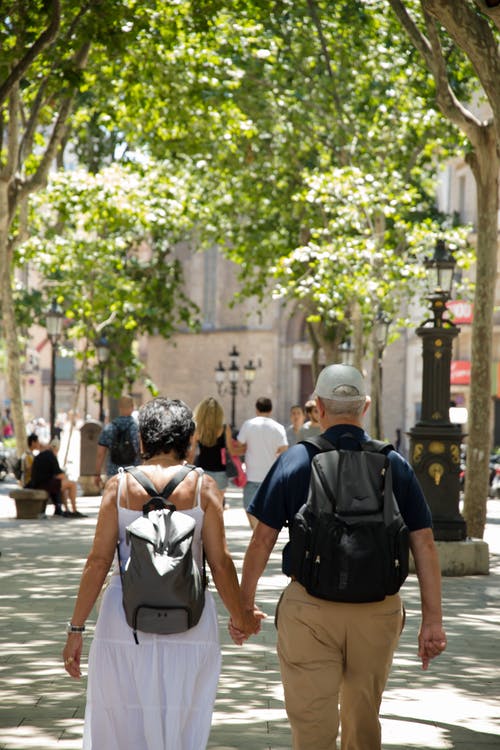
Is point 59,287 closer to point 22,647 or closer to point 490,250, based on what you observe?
point 490,250

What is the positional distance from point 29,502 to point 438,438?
8.47 meters

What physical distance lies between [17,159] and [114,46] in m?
2.29

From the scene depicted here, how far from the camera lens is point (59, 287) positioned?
35344 millimetres

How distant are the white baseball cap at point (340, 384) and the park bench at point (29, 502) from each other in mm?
16340

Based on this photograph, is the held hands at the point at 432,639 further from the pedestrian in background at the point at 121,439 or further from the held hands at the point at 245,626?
the pedestrian in background at the point at 121,439

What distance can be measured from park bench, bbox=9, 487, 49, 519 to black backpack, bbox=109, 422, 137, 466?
5.73 meters

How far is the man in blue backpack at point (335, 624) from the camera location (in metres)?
4.85

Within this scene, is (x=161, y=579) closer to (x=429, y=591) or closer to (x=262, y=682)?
(x=429, y=591)

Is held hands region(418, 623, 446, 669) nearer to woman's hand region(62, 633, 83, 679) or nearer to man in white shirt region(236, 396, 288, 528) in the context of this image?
woman's hand region(62, 633, 83, 679)

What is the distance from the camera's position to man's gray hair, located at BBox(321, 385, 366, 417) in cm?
518

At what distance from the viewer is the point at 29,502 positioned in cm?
2138

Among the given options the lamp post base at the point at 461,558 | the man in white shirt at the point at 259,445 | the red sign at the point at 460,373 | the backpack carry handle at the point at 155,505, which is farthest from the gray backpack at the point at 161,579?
the red sign at the point at 460,373

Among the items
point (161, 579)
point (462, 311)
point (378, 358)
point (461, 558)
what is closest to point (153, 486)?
point (161, 579)

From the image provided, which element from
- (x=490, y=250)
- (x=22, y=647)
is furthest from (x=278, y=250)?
(x=22, y=647)
